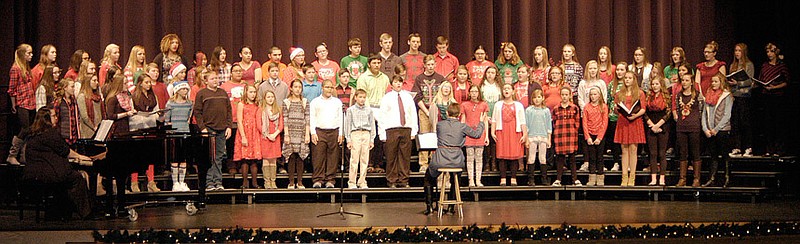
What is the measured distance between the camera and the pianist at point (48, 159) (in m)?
9.20

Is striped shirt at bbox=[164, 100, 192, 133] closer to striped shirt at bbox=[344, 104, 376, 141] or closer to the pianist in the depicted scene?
the pianist

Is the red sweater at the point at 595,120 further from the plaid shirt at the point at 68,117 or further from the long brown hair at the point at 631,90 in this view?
the plaid shirt at the point at 68,117

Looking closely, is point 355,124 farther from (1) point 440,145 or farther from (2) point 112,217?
(2) point 112,217

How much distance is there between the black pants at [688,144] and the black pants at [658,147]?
0.52ft

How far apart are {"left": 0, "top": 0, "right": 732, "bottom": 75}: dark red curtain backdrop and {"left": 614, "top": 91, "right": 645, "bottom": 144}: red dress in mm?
2837

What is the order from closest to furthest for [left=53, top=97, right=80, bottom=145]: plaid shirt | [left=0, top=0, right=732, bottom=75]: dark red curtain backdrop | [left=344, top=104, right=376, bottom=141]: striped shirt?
[left=53, top=97, right=80, bottom=145]: plaid shirt, [left=344, top=104, right=376, bottom=141]: striped shirt, [left=0, top=0, right=732, bottom=75]: dark red curtain backdrop

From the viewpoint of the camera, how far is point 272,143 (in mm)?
11422

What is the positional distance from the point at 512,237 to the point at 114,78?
472 cm

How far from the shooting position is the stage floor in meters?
8.89

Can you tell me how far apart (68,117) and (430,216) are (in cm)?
402

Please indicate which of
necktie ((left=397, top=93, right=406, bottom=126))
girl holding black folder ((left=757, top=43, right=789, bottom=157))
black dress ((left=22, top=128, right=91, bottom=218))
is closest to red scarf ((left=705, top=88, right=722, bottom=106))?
girl holding black folder ((left=757, top=43, right=789, bottom=157))

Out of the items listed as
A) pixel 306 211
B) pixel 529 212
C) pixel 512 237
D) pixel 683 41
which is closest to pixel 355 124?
pixel 306 211

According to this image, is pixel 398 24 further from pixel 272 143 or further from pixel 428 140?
pixel 428 140

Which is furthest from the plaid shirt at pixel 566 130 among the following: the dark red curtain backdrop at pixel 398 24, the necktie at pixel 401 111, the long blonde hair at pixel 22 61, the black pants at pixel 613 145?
the long blonde hair at pixel 22 61
